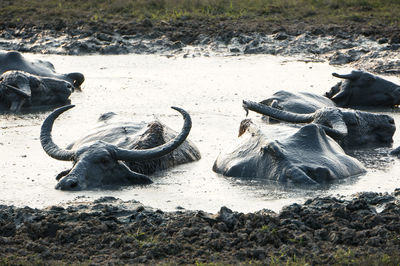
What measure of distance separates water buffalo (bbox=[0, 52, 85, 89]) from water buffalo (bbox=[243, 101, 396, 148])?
527 cm

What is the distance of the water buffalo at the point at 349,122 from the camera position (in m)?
9.61

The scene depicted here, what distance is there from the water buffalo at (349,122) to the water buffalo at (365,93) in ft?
7.51

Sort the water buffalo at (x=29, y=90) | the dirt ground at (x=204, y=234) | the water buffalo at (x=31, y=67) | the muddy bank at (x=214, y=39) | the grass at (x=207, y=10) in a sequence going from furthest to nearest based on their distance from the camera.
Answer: the grass at (x=207, y=10)
the muddy bank at (x=214, y=39)
the water buffalo at (x=31, y=67)
the water buffalo at (x=29, y=90)
the dirt ground at (x=204, y=234)

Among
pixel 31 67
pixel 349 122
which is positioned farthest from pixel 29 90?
pixel 349 122

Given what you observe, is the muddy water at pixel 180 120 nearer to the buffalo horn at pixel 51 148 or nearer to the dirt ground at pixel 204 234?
the buffalo horn at pixel 51 148

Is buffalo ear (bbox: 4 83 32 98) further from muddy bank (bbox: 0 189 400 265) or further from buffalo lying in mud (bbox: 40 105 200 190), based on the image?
muddy bank (bbox: 0 189 400 265)

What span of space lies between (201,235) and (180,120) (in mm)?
5693

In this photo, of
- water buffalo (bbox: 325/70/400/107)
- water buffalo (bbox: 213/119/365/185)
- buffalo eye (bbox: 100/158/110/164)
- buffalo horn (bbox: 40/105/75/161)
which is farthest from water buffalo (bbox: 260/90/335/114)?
buffalo eye (bbox: 100/158/110/164)

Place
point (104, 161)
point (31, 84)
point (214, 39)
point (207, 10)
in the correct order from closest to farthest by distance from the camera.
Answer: point (104, 161) → point (31, 84) → point (214, 39) → point (207, 10)

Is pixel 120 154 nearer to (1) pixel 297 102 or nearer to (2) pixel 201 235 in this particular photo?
(2) pixel 201 235

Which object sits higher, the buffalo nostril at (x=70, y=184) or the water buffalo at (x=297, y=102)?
the buffalo nostril at (x=70, y=184)

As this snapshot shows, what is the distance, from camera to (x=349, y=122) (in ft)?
32.7

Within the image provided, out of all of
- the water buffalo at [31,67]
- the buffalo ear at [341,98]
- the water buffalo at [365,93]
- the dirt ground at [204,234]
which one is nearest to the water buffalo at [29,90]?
the water buffalo at [31,67]

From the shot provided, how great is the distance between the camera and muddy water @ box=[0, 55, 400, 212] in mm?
7809
